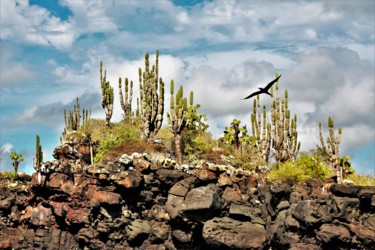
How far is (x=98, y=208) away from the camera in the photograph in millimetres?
20625

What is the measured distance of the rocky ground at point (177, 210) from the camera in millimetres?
17266

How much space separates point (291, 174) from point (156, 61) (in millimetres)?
9720

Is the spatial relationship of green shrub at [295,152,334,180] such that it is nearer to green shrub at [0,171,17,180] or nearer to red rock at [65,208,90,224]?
red rock at [65,208,90,224]

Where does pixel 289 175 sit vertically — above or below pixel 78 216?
above

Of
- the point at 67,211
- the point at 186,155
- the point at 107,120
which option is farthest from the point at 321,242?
the point at 107,120

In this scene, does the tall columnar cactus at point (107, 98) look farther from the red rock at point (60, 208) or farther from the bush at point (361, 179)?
the bush at point (361, 179)

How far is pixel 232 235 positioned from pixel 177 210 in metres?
2.49

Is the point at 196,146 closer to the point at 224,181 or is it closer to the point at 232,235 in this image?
the point at 224,181

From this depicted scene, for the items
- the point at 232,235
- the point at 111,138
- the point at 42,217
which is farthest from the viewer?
the point at 111,138

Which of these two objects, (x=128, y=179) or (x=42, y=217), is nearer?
(x=128, y=179)

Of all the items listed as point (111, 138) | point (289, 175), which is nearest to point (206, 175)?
point (289, 175)

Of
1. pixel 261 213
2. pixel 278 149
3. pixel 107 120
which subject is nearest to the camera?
pixel 261 213

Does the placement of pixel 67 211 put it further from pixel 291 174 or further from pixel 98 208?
pixel 291 174

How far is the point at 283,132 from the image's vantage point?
23.0 meters
